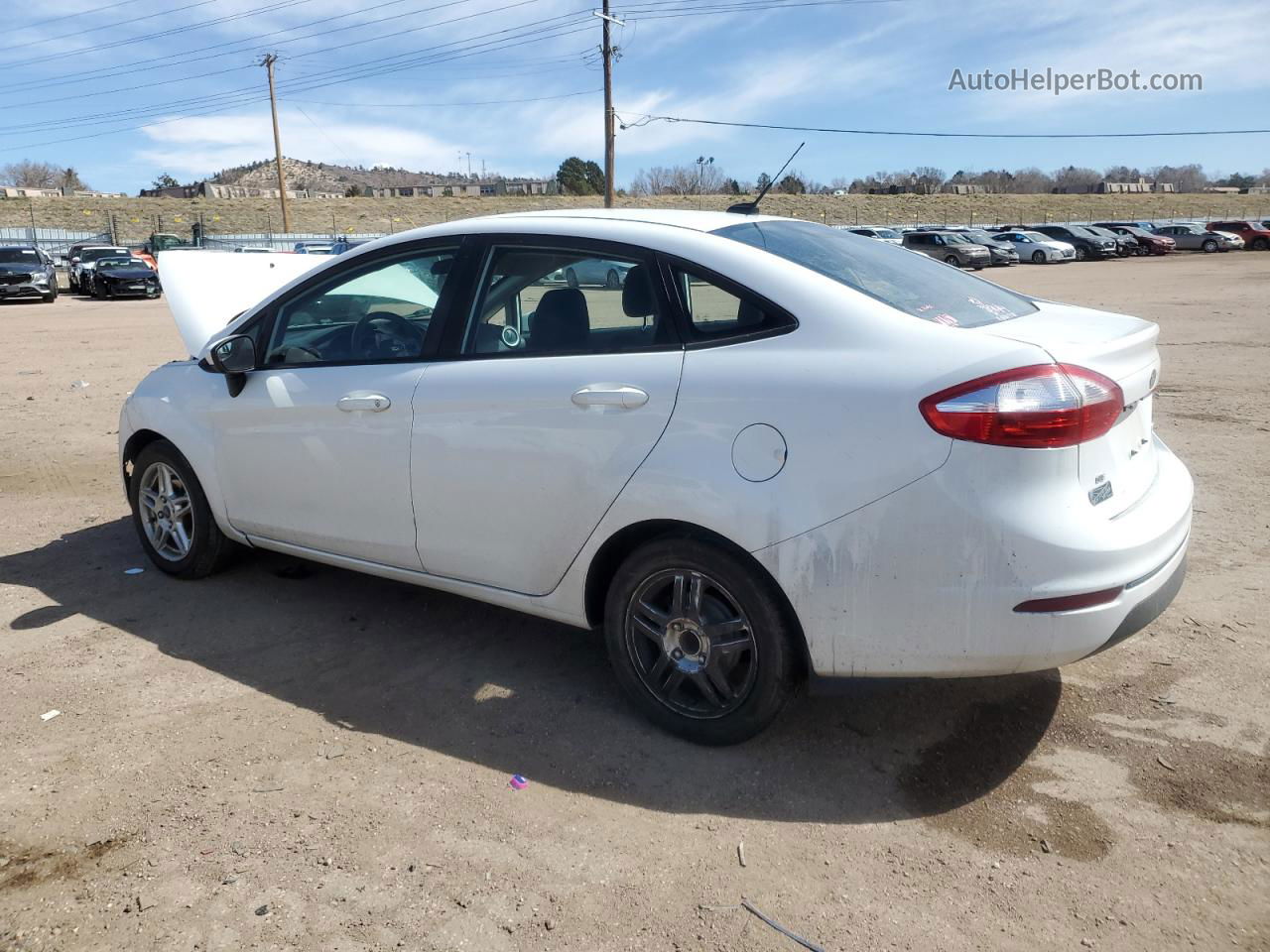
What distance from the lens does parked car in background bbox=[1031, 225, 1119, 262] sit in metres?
47.0

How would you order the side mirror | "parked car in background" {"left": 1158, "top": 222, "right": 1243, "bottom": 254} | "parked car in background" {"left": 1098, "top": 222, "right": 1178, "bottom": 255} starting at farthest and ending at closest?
"parked car in background" {"left": 1158, "top": 222, "right": 1243, "bottom": 254}
"parked car in background" {"left": 1098, "top": 222, "right": 1178, "bottom": 255}
the side mirror

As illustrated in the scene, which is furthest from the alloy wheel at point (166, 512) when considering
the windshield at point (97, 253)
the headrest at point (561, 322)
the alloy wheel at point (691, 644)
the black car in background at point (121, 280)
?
the windshield at point (97, 253)

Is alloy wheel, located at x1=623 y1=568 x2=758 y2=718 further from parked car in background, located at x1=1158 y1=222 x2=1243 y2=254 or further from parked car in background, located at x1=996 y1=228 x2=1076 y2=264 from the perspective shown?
parked car in background, located at x1=1158 y1=222 x2=1243 y2=254

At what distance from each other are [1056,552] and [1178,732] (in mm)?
1194

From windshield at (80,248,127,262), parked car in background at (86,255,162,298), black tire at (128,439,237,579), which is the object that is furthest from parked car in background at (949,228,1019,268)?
Result: black tire at (128,439,237,579)

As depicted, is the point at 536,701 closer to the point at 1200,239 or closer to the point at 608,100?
the point at 608,100

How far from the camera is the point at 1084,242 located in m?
47.7

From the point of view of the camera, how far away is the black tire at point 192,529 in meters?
4.93

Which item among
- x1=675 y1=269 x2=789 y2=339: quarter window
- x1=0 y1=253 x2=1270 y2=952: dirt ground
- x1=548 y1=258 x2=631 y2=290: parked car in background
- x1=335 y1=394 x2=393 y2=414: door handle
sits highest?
x1=548 y1=258 x2=631 y2=290: parked car in background

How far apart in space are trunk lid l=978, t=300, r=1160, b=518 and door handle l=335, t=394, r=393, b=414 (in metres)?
2.22

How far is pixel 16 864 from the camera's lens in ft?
9.41

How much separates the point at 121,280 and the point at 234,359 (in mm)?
29488

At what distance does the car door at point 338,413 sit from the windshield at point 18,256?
2930 centimetres

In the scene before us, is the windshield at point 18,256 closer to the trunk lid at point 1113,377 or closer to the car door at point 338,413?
the car door at point 338,413
